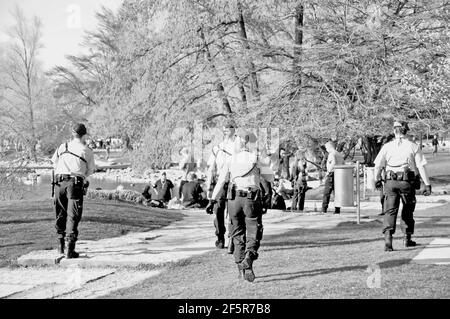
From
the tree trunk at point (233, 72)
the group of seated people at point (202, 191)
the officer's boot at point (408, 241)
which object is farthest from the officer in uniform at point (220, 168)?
the tree trunk at point (233, 72)

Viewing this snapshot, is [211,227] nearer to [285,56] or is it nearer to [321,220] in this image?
[321,220]

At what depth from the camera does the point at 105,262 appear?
9.12 metres

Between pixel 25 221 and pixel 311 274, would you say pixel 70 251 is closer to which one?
pixel 311 274

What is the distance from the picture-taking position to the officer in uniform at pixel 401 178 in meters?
9.24

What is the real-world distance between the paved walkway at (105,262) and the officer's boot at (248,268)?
1454 millimetres

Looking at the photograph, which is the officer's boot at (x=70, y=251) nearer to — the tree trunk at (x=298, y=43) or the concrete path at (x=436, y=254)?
the concrete path at (x=436, y=254)

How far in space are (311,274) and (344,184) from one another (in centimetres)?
704

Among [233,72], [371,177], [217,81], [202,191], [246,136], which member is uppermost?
[233,72]

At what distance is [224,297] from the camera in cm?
654

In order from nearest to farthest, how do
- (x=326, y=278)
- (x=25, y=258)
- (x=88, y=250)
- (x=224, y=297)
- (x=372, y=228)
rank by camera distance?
1. (x=224, y=297)
2. (x=326, y=278)
3. (x=25, y=258)
4. (x=88, y=250)
5. (x=372, y=228)

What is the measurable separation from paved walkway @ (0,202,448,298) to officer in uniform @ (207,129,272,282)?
1.39 meters

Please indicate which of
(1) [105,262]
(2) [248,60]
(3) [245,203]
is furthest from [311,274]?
(2) [248,60]

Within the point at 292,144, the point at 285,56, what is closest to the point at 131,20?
the point at 285,56

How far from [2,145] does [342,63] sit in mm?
11392
